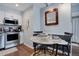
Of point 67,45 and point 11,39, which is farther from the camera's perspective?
point 11,39

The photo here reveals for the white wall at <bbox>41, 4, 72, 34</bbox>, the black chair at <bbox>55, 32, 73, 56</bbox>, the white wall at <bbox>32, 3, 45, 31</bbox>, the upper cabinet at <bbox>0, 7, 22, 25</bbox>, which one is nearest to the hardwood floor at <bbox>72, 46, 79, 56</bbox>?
the black chair at <bbox>55, 32, 73, 56</bbox>

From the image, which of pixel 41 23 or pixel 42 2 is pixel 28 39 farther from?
pixel 42 2

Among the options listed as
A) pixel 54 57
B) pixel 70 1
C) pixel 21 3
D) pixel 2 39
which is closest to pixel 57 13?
pixel 70 1

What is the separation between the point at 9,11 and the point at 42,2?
0.62 m

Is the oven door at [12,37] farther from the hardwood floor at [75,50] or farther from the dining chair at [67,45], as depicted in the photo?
the hardwood floor at [75,50]

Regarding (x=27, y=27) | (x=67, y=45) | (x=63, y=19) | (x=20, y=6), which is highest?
(x=20, y=6)

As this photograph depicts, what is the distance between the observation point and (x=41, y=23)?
168 centimetres

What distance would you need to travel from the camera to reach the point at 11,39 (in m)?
1.67

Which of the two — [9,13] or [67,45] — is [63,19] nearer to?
[67,45]

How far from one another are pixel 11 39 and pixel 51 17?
0.86 meters

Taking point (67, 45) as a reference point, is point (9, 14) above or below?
above

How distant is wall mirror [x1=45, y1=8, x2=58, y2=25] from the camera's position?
1.60m

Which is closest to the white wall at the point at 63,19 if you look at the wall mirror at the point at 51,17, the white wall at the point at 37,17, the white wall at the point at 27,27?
the wall mirror at the point at 51,17

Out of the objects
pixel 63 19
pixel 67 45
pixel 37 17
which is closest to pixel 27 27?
pixel 37 17
